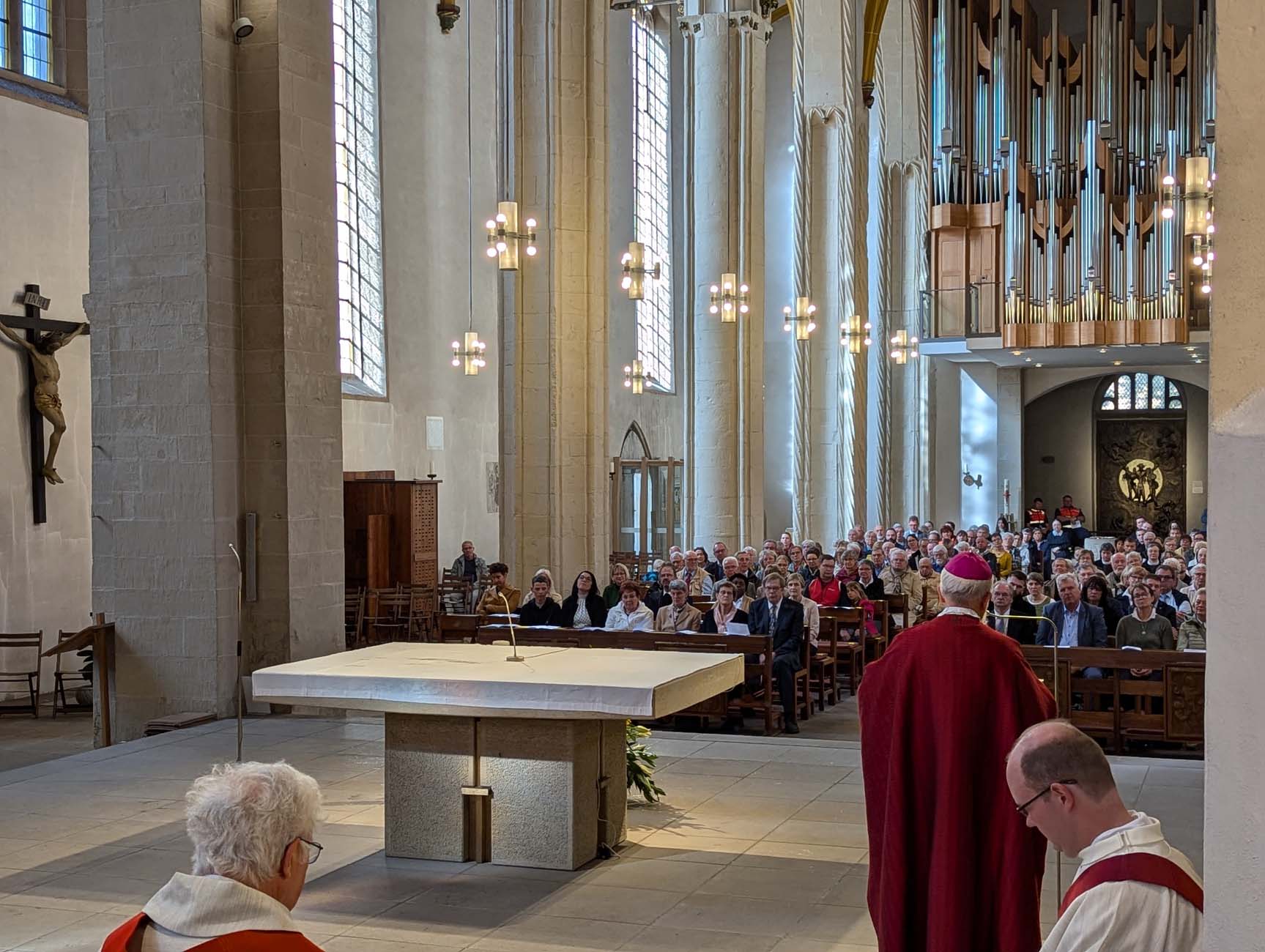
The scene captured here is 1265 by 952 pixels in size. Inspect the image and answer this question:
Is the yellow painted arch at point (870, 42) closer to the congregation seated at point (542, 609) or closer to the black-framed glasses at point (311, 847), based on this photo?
the congregation seated at point (542, 609)

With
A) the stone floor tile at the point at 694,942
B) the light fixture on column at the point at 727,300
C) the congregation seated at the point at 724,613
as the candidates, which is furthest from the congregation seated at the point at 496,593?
the stone floor tile at the point at 694,942

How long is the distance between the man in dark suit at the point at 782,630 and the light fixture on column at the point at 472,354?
10088 millimetres

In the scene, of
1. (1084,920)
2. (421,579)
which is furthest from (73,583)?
(1084,920)

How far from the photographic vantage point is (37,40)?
15.9 metres

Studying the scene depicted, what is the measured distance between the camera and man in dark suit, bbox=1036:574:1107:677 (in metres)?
10.1

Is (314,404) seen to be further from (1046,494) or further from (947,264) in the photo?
(1046,494)

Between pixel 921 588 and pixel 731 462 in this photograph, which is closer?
pixel 921 588

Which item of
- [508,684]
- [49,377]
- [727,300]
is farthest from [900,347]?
[508,684]

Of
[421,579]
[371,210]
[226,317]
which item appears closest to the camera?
[226,317]

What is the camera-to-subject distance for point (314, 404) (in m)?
10.6

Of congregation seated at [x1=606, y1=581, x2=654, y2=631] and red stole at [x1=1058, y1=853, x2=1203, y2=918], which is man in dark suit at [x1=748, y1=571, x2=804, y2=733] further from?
red stole at [x1=1058, y1=853, x2=1203, y2=918]

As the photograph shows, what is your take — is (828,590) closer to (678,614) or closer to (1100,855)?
(678,614)

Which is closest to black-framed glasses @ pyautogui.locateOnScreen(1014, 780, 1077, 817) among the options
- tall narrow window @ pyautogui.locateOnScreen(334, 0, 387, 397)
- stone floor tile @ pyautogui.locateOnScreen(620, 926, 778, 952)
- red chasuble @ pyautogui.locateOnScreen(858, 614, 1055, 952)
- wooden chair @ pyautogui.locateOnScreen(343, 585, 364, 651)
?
red chasuble @ pyautogui.locateOnScreen(858, 614, 1055, 952)

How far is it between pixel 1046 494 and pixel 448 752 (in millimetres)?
27172
